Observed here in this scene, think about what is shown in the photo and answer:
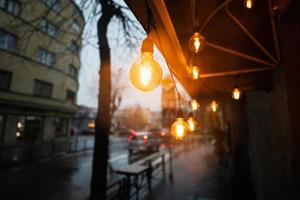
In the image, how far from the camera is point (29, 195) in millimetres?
7035

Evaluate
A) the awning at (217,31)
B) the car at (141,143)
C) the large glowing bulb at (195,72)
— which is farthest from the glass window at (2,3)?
the large glowing bulb at (195,72)

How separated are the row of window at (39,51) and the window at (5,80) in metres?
2.20

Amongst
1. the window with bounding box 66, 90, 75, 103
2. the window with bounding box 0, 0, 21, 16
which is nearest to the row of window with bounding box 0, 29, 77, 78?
the window with bounding box 0, 0, 21, 16

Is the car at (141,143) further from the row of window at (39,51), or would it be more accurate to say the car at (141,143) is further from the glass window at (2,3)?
the glass window at (2,3)

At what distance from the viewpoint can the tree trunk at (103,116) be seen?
619 cm

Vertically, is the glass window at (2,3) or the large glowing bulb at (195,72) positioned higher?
the glass window at (2,3)

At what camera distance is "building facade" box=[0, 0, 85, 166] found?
15906mm

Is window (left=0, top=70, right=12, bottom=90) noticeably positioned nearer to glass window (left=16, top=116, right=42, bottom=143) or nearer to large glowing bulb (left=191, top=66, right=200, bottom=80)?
glass window (left=16, top=116, right=42, bottom=143)

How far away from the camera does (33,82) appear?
19.0 meters

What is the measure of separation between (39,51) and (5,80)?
4971 mm

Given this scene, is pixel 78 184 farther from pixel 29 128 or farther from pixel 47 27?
pixel 29 128

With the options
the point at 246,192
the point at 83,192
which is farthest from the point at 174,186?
the point at 83,192

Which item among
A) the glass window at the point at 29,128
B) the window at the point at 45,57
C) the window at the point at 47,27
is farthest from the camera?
the window at the point at 45,57

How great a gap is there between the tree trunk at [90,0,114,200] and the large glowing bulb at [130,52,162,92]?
202 inches
